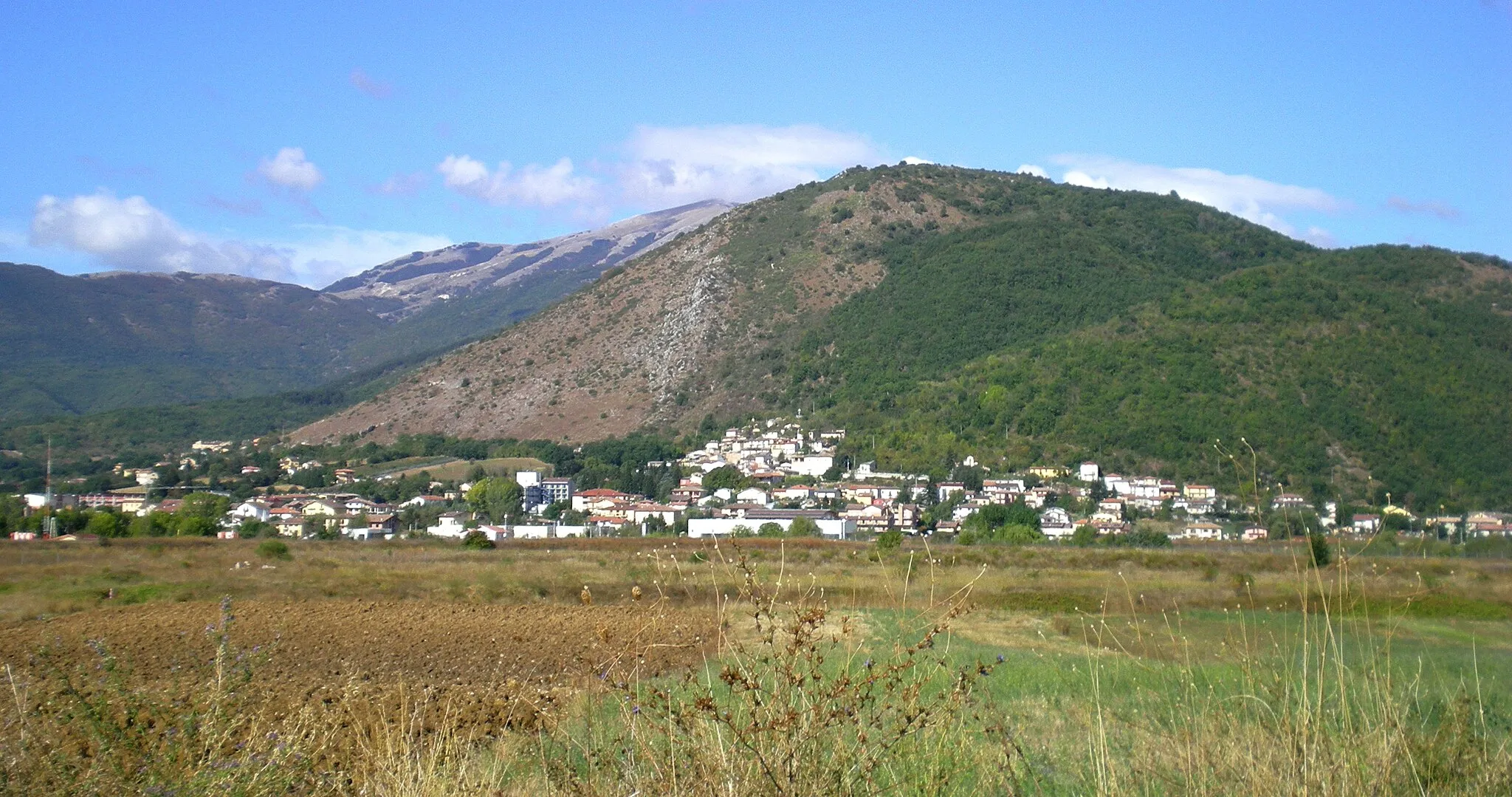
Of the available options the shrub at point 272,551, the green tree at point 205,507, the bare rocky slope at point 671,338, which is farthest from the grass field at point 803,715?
the bare rocky slope at point 671,338

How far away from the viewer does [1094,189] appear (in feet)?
320

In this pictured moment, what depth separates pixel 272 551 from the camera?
30031mm

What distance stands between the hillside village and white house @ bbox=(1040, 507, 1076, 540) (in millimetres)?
80

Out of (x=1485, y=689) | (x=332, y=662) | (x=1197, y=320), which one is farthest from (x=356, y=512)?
(x=1485, y=689)

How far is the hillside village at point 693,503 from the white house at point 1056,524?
80mm

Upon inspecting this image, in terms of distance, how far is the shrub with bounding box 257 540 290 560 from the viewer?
29427 mm

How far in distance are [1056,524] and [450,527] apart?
25.2m

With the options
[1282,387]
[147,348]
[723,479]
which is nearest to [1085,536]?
[1282,387]

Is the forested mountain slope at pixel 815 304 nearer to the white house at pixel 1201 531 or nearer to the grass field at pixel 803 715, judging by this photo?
the white house at pixel 1201 531

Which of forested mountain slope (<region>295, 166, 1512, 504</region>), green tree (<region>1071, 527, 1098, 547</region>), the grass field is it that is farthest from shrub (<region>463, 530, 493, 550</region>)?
the grass field

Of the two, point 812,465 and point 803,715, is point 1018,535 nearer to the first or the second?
point 812,465

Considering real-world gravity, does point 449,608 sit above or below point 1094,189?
below

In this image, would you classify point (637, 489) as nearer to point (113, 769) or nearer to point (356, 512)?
point (356, 512)

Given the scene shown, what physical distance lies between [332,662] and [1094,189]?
95232mm
